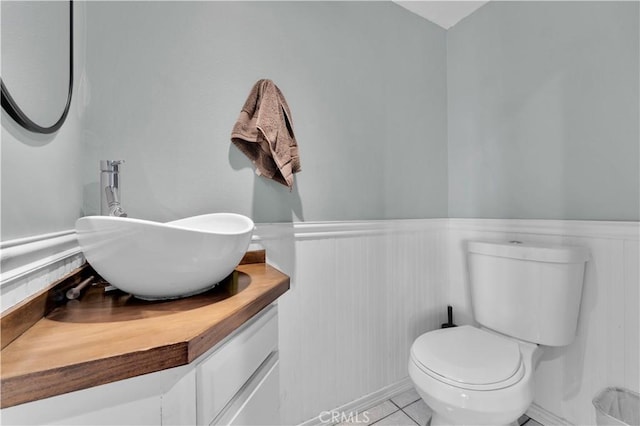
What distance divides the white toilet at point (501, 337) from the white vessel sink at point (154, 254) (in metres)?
0.90

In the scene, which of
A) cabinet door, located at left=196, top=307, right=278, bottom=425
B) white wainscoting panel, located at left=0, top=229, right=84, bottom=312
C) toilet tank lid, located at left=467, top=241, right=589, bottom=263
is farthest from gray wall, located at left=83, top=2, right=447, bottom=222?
cabinet door, located at left=196, top=307, right=278, bottom=425

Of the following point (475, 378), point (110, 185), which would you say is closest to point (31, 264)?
point (110, 185)

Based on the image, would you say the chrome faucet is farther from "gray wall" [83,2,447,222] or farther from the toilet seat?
the toilet seat

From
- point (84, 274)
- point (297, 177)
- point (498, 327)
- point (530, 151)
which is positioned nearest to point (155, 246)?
point (84, 274)

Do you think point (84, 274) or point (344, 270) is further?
point (344, 270)

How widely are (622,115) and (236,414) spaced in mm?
1691

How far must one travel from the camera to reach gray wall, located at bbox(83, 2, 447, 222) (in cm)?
104

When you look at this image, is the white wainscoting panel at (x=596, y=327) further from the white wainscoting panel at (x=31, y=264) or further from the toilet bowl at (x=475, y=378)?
the white wainscoting panel at (x=31, y=264)

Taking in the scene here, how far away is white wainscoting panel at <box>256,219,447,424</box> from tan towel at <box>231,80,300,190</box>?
27 centimetres

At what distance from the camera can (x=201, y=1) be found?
45.2 inches

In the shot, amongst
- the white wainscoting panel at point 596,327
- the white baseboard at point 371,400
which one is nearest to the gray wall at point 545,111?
the white wainscoting panel at point 596,327

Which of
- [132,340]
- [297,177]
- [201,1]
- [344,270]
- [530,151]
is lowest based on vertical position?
[344,270]

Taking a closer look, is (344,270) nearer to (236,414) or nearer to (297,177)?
(297,177)

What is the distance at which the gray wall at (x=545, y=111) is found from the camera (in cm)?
117
